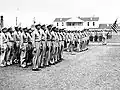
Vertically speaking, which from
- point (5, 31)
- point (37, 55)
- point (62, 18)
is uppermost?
point (62, 18)

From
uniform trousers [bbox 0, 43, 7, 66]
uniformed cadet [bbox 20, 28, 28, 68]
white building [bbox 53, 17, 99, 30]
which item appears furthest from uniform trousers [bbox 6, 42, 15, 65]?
white building [bbox 53, 17, 99, 30]

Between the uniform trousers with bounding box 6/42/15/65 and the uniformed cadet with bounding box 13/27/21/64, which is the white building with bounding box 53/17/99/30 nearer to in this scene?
the uniformed cadet with bounding box 13/27/21/64

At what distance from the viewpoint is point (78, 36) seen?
80.6ft

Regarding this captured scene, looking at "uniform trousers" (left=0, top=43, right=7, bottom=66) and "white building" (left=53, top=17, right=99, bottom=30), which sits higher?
"white building" (left=53, top=17, right=99, bottom=30)

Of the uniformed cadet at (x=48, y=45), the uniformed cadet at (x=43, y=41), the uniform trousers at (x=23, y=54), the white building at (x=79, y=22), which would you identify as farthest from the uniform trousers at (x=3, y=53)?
the white building at (x=79, y=22)

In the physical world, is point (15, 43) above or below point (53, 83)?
above

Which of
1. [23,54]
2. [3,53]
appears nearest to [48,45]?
[23,54]

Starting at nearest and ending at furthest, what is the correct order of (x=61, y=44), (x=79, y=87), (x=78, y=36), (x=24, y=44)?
(x=79, y=87), (x=24, y=44), (x=61, y=44), (x=78, y=36)

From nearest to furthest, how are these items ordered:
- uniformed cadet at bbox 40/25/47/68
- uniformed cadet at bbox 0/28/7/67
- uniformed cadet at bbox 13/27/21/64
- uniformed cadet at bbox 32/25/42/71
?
1. uniformed cadet at bbox 32/25/42/71
2. uniformed cadet at bbox 40/25/47/68
3. uniformed cadet at bbox 0/28/7/67
4. uniformed cadet at bbox 13/27/21/64

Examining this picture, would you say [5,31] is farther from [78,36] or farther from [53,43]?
[78,36]

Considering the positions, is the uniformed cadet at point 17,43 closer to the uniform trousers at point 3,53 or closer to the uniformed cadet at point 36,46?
the uniform trousers at point 3,53

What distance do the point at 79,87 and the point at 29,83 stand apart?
1.81 metres

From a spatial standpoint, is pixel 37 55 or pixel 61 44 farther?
pixel 61 44

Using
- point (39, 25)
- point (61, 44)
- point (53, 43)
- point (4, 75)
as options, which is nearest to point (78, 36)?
point (61, 44)
